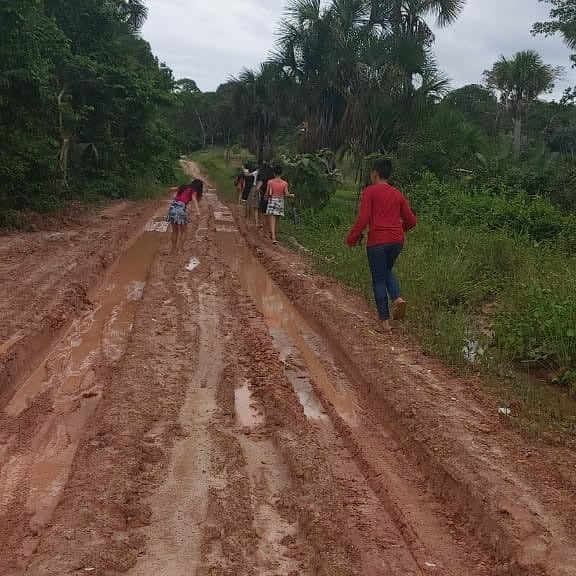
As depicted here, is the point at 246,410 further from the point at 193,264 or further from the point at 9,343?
the point at 193,264

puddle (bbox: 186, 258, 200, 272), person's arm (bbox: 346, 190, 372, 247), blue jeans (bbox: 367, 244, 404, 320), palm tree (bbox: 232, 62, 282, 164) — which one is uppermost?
palm tree (bbox: 232, 62, 282, 164)

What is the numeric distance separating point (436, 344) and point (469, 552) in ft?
10.9

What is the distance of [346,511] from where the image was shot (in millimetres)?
3381

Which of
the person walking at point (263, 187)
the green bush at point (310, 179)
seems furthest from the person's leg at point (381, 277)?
the green bush at point (310, 179)

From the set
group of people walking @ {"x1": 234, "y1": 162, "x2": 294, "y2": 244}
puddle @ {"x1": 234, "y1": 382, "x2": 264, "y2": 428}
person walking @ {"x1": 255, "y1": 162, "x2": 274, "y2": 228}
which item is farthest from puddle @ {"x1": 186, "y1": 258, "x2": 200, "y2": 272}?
puddle @ {"x1": 234, "y1": 382, "x2": 264, "y2": 428}

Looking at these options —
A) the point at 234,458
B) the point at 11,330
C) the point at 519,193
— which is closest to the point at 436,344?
the point at 234,458

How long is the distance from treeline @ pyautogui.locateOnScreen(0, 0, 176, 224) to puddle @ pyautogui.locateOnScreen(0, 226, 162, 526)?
20.6 ft

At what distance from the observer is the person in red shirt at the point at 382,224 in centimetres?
674

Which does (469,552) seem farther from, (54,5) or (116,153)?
(116,153)

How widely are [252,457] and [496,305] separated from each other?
4912mm

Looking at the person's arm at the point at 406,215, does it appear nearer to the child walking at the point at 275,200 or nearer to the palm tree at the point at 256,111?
the child walking at the point at 275,200

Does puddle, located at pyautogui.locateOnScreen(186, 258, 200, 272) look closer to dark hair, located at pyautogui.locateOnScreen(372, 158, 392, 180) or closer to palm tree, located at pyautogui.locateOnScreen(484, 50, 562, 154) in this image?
dark hair, located at pyautogui.locateOnScreen(372, 158, 392, 180)

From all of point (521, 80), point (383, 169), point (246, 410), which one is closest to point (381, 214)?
point (383, 169)

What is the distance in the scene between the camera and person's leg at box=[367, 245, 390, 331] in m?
6.80
